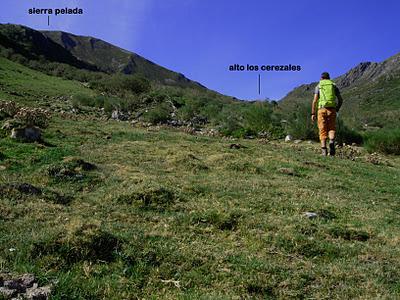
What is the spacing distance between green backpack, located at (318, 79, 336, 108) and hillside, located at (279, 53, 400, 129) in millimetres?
8346

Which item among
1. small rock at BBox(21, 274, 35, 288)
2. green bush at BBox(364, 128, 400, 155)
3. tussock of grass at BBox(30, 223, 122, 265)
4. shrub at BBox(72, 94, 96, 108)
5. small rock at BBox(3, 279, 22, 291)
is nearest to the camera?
small rock at BBox(3, 279, 22, 291)

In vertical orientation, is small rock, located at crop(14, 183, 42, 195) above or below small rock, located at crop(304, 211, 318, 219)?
above

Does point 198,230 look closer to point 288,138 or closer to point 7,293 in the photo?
point 7,293

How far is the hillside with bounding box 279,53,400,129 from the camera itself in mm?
36747

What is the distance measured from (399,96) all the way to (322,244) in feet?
320

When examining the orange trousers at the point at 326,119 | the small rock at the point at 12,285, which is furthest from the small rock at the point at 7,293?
the orange trousers at the point at 326,119

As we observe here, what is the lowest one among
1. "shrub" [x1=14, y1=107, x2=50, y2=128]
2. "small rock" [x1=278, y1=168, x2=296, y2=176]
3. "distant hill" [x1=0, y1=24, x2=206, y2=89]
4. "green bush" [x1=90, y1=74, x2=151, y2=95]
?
"small rock" [x1=278, y1=168, x2=296, y2=176]

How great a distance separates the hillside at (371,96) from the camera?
3675cm

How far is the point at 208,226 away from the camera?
674 centimetres

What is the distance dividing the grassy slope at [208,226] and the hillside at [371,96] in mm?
12923

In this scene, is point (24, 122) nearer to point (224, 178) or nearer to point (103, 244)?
point (224, 178)

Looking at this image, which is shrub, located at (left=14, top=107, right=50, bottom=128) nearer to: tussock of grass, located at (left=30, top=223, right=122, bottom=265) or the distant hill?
tussock of grass, located at (left=30, top=223, right=122, bottom=265)

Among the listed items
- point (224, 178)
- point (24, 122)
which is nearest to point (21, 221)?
point (224, 178)

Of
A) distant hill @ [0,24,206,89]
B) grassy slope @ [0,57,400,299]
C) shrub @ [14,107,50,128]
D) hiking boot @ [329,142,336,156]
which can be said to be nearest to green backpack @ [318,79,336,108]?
hiking boot @ [329,142,336,156]
